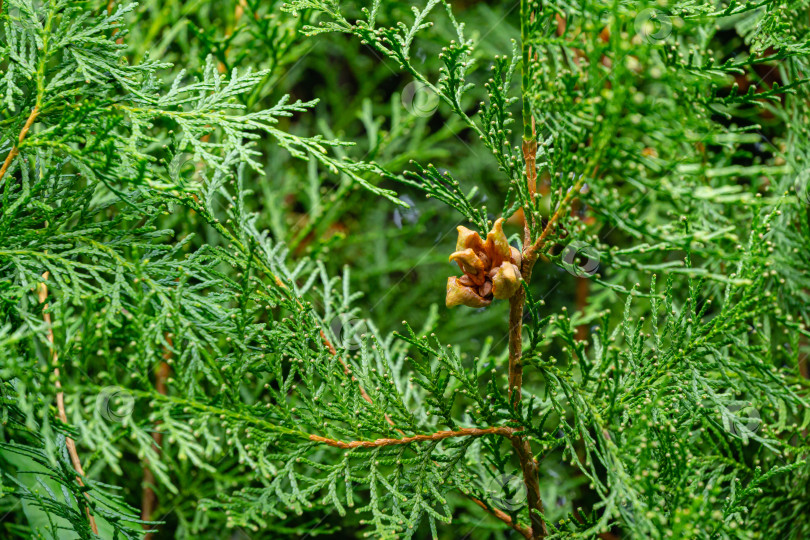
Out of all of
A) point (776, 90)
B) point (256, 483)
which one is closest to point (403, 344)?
point (256, 483)

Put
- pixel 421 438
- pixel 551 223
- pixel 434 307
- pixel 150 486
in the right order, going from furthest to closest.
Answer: pixel 150 486, pixel 434 307, pixel 421 438, pixel 551 223

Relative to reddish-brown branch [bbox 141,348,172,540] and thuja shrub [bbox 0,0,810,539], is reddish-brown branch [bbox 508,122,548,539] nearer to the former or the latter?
thuja shrub [bbox 0,0,810,539]

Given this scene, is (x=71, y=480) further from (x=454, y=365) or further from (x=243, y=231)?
(x=454, y=365)

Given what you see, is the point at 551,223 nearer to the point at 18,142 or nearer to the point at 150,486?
the point at 18,142

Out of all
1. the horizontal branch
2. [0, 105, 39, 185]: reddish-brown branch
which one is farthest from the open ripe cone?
[0, 105, 39, 185]: reddish-brown branch

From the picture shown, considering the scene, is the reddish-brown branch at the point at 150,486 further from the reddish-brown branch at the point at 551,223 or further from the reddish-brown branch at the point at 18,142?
the reddish-brown branch at the point at 551,223

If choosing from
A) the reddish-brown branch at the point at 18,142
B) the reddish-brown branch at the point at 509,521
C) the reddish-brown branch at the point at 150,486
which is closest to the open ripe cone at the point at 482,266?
the reddish-brown branch at the point at 509,521

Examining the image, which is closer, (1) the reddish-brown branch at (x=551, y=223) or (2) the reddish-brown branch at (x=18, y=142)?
(1) the reddish-brown branch at (x=551, y=223)

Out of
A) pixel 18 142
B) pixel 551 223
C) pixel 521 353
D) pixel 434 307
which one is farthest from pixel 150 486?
pixel 551 223
